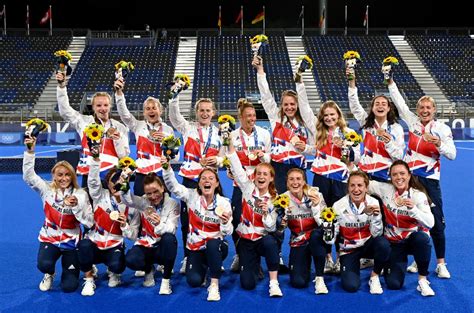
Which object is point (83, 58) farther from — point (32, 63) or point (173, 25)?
point (173, 25)

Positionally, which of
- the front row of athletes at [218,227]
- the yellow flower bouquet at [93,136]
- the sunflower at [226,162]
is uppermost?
the yellow flower bouquet at [93,136]

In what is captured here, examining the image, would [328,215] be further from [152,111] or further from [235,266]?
[152,111]

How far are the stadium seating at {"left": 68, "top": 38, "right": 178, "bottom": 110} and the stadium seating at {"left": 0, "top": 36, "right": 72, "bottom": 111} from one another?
1.53 meters

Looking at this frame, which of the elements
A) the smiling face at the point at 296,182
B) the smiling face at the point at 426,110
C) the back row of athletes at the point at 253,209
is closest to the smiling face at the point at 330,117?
the back row of athletes at the point at 253,209

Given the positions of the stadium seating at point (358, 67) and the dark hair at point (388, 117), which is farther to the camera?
the stadium seating at point (358, 67)

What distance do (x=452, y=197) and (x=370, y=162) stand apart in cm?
414

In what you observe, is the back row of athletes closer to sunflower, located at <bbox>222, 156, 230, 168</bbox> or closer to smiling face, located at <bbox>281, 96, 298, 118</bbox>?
sunflower, located at <bbox>222, 156, 230, 168</bbox>

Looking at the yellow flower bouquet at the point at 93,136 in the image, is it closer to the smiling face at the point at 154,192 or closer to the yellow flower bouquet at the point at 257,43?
the smiling face at the point at 154,192

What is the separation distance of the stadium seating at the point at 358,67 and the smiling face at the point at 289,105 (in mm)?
15693

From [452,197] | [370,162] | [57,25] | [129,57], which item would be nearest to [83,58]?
[129,57]

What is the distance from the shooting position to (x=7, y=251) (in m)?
5.86

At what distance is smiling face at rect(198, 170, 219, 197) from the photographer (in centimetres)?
462

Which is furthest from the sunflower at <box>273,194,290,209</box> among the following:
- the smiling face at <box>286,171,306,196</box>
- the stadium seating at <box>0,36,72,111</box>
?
the stadium seating at <box>0,36,72,111</box>

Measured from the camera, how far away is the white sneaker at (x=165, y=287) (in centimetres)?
450
